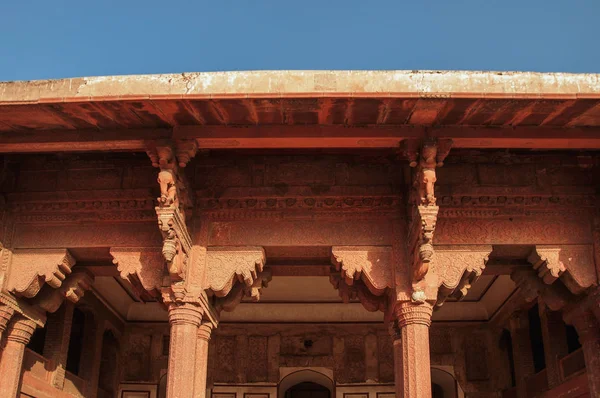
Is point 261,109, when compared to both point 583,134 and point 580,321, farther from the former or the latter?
point 580,321

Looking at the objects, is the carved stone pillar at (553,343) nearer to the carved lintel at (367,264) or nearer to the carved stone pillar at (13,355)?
the carved lintel at (367,264)

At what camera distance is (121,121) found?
6.66 m

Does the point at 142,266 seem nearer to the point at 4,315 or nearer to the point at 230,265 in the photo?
the point at 230,265

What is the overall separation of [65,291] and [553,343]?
21.0ft

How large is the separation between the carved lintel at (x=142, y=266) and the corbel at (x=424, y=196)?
2573 mm

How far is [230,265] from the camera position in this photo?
7.43 metres

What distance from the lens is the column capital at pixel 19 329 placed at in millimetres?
7754

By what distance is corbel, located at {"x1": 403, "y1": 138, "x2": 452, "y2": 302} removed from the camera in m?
6.59

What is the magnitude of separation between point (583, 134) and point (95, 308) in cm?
726

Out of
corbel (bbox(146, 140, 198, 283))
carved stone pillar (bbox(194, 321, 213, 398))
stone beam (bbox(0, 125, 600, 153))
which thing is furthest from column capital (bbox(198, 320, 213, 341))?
stone beam (bbox(0, 125, 600, 153))

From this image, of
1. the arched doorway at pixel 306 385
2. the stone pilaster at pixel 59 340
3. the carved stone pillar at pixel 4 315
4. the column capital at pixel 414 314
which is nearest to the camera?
the column capital at pixel 414 314

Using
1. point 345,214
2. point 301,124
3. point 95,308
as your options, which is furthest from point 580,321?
point 95,308

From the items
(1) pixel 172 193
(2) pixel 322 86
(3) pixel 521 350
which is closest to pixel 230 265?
(1) pixel 172 193

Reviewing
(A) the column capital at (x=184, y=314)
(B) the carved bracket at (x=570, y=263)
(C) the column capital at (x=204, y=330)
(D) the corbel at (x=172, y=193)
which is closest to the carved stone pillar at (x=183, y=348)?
(A) the column capital at (x=184, y=314)
